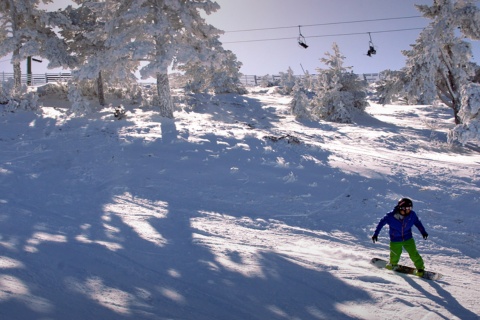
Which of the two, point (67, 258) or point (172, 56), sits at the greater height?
point (172, 56)

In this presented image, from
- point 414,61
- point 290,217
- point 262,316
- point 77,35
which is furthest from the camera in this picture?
point 77,35

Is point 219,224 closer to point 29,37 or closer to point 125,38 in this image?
point 125,38

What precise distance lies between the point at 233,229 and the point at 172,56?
10625 mm

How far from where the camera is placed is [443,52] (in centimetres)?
1745

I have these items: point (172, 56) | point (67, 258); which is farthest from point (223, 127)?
point (67, 258)

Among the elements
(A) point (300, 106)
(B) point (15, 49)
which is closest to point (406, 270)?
(A) point (300, 106)

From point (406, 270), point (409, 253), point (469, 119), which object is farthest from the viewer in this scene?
point (469, 119)

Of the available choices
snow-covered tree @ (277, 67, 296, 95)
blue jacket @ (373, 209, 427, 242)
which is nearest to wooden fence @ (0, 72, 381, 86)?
snow-covered tree @ (277, 67, 296, 95)

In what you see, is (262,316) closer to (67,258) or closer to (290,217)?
(67,258)

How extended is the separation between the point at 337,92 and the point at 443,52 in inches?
242

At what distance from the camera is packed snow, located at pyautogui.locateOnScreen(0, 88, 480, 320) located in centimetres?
367

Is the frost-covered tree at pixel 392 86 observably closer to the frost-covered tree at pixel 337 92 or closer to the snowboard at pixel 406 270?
the frost-covered tree at pixel 337 92

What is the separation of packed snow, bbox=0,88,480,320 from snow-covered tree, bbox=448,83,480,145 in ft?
3.32

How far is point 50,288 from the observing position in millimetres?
3533
